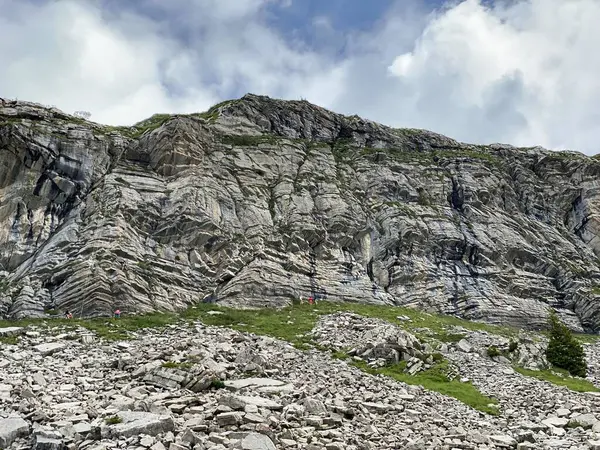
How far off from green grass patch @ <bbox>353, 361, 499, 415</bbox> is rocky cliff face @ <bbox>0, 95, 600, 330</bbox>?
26.7 meters

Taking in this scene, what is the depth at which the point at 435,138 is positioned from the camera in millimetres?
123250

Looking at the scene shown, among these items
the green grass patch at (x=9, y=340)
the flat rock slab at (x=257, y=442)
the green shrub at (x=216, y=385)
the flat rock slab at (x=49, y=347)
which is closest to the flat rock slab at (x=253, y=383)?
the green shrub at (x=216, y=385)

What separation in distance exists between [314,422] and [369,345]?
21100 mm

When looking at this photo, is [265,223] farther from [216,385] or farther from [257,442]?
[257,442]

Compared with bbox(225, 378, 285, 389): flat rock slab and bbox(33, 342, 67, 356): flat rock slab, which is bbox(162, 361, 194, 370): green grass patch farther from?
bbox(33, 342, 67, 356): flat rock slab

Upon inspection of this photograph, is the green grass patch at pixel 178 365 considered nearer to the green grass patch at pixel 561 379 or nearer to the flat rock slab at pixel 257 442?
the flat rock slab at pixel 257 442

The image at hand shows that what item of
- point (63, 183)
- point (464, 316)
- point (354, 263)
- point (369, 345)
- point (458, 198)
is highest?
point (458, 198)

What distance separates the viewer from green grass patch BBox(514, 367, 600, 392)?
109ft

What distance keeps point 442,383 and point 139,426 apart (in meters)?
22.9

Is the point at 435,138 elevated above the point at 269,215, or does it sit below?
above

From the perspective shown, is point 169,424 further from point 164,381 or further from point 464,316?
point 464,316

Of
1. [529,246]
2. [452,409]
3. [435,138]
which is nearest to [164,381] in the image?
[452,409]

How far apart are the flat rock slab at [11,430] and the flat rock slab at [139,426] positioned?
8.68 feet

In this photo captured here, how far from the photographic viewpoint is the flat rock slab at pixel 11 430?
48.6ft
